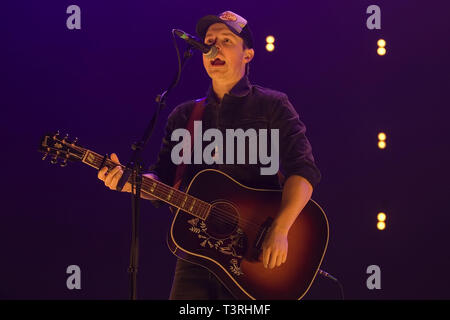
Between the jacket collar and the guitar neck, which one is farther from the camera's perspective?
the jacket collar

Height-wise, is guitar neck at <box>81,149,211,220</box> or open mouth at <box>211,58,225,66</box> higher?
open mouth at <box>211,58,225,66</box>

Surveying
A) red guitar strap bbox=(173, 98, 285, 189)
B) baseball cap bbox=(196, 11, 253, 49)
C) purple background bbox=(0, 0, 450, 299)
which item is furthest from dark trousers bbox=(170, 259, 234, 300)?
baseball cap bbox=(196, 11, 253, 49)

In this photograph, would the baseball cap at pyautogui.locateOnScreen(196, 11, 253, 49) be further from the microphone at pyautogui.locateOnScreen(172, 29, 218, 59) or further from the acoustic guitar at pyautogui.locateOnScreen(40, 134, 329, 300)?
the acoustic guitar at pyautogui.locateOnScreen(40, 134, 329, 300)

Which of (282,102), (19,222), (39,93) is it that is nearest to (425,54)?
(282,102)

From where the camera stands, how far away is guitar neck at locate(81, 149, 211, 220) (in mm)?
2393

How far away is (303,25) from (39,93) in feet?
7.06

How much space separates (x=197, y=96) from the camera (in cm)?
361

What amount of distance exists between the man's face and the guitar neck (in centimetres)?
79

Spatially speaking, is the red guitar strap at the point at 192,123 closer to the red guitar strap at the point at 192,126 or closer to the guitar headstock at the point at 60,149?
the red guitar strap at the point at 192,126

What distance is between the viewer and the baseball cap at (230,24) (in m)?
2.80

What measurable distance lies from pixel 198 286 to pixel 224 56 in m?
1.38

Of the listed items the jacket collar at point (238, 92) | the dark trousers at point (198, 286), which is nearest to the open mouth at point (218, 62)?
the jacket collar at point (238, 92)

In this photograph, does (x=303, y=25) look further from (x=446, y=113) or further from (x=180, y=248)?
(x=180, y=248)

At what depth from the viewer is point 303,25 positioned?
11.4 ft
